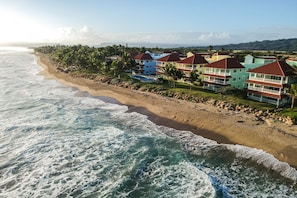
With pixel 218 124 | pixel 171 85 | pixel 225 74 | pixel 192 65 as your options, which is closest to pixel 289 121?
pixel 218 124

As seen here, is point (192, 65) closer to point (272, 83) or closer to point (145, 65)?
point (145, 65)

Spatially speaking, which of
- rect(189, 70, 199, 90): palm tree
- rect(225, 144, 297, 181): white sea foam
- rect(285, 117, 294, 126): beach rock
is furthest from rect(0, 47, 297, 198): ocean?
rect(189, 70, 199, 90): palm tree

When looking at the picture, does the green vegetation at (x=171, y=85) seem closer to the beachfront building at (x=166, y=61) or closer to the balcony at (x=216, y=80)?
the balcony at (x=216, y=80)

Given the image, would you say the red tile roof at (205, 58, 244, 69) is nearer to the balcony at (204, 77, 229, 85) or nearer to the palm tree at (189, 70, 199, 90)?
the balcony at (204, 77, 229, 85)

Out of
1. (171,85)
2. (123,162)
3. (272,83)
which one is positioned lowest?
(123,162)

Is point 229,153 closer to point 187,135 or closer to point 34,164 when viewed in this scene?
point 187,135

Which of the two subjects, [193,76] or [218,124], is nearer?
[218,124]
